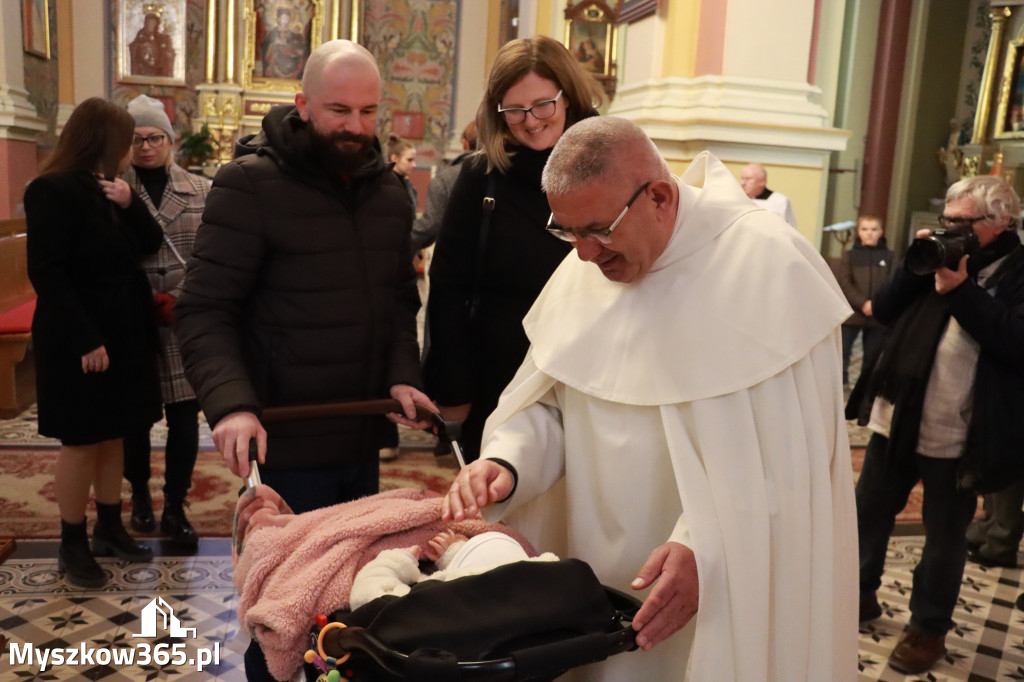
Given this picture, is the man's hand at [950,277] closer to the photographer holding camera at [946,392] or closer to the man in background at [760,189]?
the photographer holding camera at [946,392]

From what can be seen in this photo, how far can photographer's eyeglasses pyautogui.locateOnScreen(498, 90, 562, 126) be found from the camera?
8.25 ft

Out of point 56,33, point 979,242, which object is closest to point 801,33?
point 979,242

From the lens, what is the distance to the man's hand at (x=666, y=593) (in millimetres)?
1495

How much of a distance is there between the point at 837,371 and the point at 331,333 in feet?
3.95

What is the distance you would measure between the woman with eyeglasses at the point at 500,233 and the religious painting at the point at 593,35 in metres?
4.90

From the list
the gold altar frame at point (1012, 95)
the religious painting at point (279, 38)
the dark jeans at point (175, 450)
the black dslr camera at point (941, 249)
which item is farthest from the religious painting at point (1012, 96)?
the dark jeans at point (175, 450)

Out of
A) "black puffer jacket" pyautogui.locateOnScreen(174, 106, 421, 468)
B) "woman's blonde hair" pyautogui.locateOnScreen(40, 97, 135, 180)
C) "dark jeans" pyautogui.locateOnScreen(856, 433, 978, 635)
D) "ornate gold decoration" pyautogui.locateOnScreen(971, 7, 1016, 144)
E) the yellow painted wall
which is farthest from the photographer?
"ornate gold decoration" pyautogui.locateOnScreen(971, 7, 1016, 144)

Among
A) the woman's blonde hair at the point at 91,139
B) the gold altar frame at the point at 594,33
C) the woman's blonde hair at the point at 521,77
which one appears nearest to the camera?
the woman's blonde hair at the point at 521,77

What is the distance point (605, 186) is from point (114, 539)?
3100 mm

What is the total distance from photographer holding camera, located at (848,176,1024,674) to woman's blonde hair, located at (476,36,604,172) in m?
1.22

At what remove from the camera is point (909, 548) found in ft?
14.9

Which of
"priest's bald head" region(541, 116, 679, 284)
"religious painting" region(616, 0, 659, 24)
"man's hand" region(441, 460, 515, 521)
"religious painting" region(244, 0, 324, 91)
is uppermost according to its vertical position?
"religious painting" region(244, 0, 324, 91)

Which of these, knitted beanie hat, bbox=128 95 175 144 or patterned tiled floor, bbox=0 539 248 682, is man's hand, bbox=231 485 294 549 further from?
knitted beanie hat, bbox=128 95 175 144

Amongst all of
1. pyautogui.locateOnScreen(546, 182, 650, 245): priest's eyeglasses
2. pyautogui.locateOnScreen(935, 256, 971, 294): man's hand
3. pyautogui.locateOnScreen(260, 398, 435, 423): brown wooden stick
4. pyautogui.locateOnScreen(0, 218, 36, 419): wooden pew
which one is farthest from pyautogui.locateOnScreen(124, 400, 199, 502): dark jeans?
pyautogui.locateOnScreen(935, 256, 971, 294): man's hand
